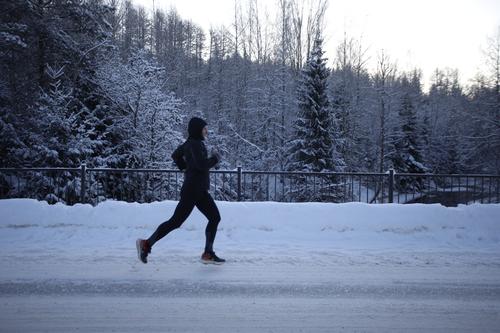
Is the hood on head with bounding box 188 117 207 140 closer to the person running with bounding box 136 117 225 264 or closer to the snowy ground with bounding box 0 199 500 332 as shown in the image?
the person running with bounding box 136 117 225 264

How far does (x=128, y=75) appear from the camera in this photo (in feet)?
60.3

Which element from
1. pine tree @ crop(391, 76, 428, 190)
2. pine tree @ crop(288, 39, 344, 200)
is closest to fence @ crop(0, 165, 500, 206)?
pine tree @ crop(288, 39, 344, 200)

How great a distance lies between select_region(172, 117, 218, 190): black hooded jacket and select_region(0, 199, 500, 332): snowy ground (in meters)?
1.08

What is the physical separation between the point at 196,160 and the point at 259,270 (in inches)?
63.6

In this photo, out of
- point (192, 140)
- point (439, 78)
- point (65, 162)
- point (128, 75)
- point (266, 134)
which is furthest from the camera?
point (439, 78)

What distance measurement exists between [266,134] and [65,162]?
57.1ft

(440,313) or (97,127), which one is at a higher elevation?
(97,127)

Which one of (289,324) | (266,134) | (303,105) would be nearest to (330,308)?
(289,324)

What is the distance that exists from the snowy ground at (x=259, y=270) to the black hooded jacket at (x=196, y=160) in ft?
3.55

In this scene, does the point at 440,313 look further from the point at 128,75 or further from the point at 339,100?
the point at 339,100

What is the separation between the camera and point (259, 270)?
187 inches

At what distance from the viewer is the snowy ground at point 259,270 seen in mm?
3305

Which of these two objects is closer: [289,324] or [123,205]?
[289,324]

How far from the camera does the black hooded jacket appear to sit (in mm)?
4859
